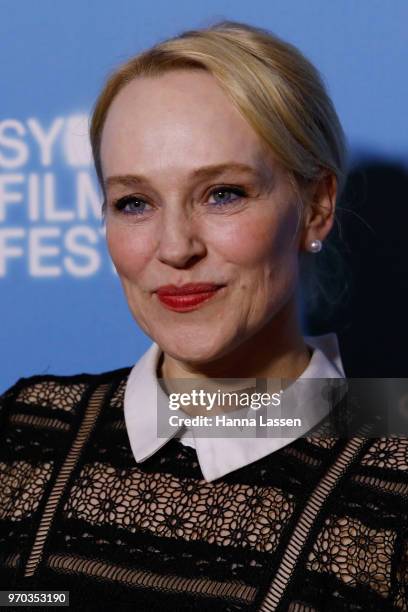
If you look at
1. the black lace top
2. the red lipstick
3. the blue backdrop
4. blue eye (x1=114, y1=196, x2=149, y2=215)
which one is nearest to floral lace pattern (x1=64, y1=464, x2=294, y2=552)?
the black lace top

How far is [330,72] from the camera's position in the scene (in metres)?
1.53

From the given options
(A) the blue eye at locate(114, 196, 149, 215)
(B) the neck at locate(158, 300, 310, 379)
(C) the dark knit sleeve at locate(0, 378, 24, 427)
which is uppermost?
(A) the blue eye at locate(114, 196, 149, 215)

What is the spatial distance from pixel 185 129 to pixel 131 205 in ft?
0.42

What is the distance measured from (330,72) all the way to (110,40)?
0.35 metres

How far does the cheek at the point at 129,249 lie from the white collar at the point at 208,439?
0.58 ft

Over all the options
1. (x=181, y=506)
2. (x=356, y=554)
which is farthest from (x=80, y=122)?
(x=356, y=554)

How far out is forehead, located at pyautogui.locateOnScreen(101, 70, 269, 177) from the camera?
1134mm

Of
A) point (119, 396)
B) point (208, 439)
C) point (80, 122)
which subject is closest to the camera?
point (208, 439)

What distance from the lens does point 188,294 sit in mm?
1160

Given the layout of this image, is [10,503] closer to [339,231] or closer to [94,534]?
[94,534]

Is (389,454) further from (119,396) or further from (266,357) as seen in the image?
(119,396)

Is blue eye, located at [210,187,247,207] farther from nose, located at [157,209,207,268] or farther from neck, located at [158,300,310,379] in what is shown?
neck, located at [158,300,310,379]

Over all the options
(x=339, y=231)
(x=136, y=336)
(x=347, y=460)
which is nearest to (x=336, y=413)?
(x=347, y=460)

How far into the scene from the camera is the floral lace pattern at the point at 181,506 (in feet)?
3.84
